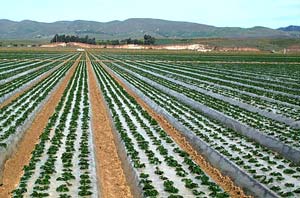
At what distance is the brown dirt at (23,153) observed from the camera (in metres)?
12.1

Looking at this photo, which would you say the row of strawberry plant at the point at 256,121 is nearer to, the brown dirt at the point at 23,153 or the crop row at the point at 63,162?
the crop row at the point at 63,162

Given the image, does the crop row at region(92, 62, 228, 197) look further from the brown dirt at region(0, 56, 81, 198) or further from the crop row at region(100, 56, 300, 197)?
the brown dirt at region(0, 56, 81, 198)

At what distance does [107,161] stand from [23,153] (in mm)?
2916

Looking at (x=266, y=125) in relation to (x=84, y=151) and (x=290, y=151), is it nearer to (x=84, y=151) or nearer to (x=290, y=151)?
(x=290, y=151)

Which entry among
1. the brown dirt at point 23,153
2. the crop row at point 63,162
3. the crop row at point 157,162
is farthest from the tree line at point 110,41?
the crop row at point 63,162

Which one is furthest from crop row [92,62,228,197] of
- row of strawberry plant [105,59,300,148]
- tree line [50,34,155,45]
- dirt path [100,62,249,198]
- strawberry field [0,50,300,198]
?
tree line [50,34,155,45]

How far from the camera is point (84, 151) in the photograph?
1475 cm

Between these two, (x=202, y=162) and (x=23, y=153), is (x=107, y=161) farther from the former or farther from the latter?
(x=202, y=162)

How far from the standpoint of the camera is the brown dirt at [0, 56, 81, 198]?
12078 mm

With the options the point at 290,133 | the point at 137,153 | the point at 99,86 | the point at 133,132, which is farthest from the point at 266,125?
the point at 99,86

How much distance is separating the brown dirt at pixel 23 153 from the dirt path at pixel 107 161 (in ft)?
7.20

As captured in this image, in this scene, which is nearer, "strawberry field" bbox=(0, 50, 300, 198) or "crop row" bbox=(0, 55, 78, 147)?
"strawberry field" bbox=(0, 50, 300, 198)

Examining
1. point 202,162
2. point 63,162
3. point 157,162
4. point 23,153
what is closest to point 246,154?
point 202,162

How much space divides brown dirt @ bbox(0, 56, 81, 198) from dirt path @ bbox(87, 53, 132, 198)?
2194 mm
